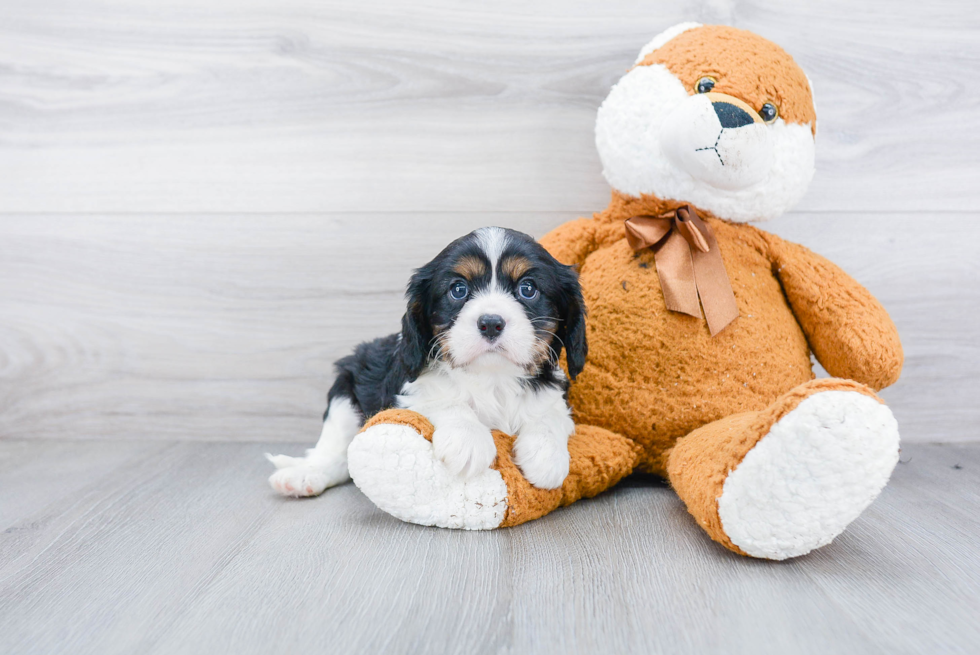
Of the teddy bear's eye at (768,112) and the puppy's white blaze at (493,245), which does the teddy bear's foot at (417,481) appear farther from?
the teddy bear's eye at (768,112)

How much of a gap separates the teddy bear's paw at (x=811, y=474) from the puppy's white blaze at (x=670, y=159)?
0.64m

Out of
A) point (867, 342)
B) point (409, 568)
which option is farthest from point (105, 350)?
point (867, 342)

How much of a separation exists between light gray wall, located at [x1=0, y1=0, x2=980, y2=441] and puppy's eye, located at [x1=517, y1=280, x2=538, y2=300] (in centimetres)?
69

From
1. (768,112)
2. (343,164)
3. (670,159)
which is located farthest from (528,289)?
(343,164)

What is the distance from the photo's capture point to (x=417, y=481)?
53.3 inches

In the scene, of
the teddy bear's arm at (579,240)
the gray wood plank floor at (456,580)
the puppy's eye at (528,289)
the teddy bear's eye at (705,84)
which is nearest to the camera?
the gray wood plank floor at (456,580)

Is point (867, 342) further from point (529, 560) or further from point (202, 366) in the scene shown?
point (202, 366)

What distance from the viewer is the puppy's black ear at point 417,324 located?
149cm

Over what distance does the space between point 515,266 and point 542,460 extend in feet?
1.32

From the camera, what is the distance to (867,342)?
1575mm

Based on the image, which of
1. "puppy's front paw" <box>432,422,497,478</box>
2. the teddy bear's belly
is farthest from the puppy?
the teddy bear's belly

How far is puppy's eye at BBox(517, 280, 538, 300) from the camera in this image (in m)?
1.43

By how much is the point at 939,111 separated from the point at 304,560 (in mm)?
2128

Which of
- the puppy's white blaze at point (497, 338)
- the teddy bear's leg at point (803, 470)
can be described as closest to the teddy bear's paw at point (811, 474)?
the teddy bear's leg at point (803, 470)
